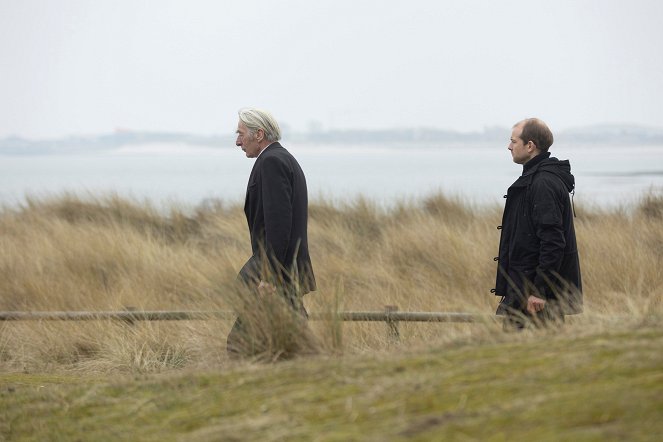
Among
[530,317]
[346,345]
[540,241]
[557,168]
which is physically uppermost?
[557,168]

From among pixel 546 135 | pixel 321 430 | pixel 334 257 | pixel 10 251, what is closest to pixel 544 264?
pixel 546 135

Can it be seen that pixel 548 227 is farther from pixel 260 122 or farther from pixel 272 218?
pixel 260 122

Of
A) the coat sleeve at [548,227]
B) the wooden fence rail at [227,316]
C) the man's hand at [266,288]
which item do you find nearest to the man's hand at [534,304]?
the coat sleeve at [548,227]

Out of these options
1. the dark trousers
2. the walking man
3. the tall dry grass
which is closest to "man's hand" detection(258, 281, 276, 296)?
the walking man

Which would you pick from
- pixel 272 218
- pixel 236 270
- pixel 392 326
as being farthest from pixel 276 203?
pixel 236 270

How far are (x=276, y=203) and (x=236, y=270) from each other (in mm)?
5331

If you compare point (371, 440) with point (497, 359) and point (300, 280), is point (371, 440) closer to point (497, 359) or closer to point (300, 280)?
point (497, 359)

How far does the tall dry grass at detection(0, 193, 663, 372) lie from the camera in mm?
7824

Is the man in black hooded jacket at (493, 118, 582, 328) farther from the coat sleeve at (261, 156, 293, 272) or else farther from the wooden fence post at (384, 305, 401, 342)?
the wooden fence post at (384, 305, 401, 342)

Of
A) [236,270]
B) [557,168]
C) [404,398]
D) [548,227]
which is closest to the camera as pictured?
[404,398]

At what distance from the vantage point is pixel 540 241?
6.02 metres

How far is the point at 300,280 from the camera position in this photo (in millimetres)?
6504

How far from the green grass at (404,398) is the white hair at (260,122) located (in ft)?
4.86

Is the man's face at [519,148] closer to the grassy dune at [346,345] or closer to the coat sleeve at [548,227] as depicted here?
the coat sleeve at [548,227]
